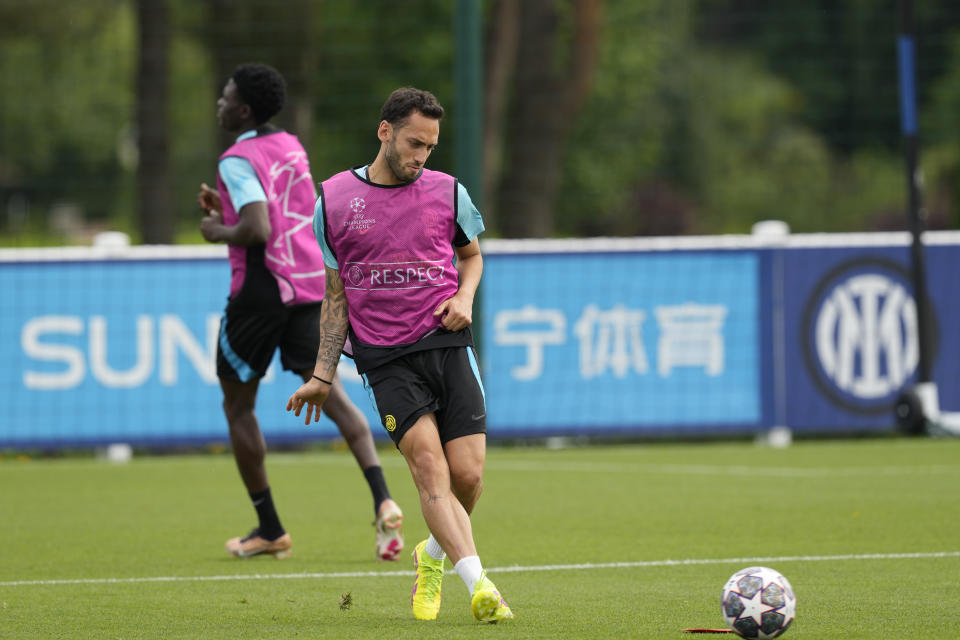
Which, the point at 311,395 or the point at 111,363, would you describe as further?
the point at 111,363

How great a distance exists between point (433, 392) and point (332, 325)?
473mm

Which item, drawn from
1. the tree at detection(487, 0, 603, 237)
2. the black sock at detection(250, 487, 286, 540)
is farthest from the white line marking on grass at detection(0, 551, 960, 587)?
the tree at detection(487, 0, 603, 237)

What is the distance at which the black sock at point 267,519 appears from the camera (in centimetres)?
813

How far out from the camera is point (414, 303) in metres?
6.22

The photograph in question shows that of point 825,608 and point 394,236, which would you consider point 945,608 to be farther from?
point 394,236

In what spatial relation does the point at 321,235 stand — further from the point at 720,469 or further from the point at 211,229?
the point at 720,469

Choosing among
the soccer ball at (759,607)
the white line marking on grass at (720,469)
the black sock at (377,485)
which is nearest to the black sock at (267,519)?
the black sock at (377,485)

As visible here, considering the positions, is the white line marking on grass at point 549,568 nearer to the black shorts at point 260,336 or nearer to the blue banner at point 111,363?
the black shorts at point 260,336

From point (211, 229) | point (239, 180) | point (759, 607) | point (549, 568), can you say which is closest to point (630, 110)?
point (239, 180)

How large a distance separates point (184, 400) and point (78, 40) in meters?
27.5

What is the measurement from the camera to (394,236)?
6.19 m

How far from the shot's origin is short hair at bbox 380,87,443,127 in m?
6.07

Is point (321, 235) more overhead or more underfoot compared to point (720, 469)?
more overhead

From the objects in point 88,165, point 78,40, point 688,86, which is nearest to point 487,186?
point 78,40
